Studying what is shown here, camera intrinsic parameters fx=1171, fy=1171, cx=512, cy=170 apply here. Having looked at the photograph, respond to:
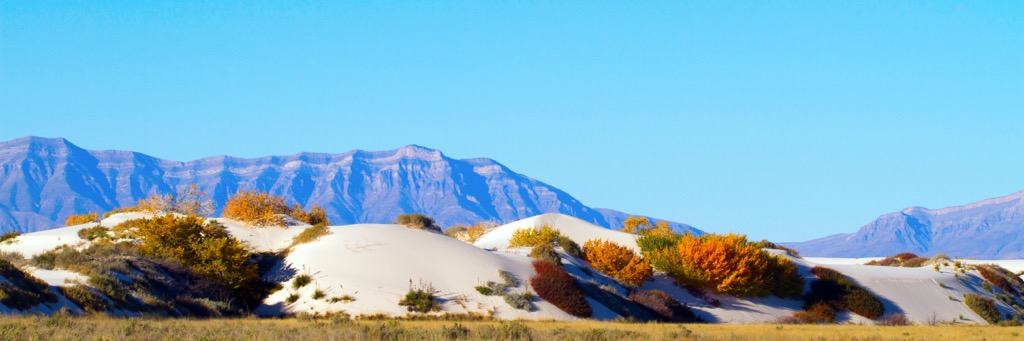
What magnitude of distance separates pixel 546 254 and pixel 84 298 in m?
19.7

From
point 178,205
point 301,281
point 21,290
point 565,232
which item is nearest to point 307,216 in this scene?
point 178,205

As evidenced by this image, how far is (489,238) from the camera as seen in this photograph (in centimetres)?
6331

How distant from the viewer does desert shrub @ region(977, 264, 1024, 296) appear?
57750mm

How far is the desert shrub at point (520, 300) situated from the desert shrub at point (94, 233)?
51.8 ft

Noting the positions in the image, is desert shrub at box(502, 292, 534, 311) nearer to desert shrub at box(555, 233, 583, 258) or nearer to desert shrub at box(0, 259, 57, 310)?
desert shrub at box(555, 233, 583, 258)

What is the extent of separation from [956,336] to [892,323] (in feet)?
47.1

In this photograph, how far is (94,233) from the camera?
1778 inches

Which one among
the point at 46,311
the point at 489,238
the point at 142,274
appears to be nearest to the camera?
the point at 46,311

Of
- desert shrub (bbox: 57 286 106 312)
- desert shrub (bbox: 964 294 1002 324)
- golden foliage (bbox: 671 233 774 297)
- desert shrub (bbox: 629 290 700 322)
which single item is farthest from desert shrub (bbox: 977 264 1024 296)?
desert shrub (bbox: 57 286 106 312)

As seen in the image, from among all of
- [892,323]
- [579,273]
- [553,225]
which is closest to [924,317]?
[892,323]

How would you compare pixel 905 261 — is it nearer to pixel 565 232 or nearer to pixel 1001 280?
pixel 1001 280

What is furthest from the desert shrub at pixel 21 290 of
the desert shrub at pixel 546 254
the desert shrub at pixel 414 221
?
the desert shrub at pixel 414 221

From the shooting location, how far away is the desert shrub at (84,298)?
101 ft

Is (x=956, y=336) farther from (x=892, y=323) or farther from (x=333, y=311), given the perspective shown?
(x=333, y=311)
